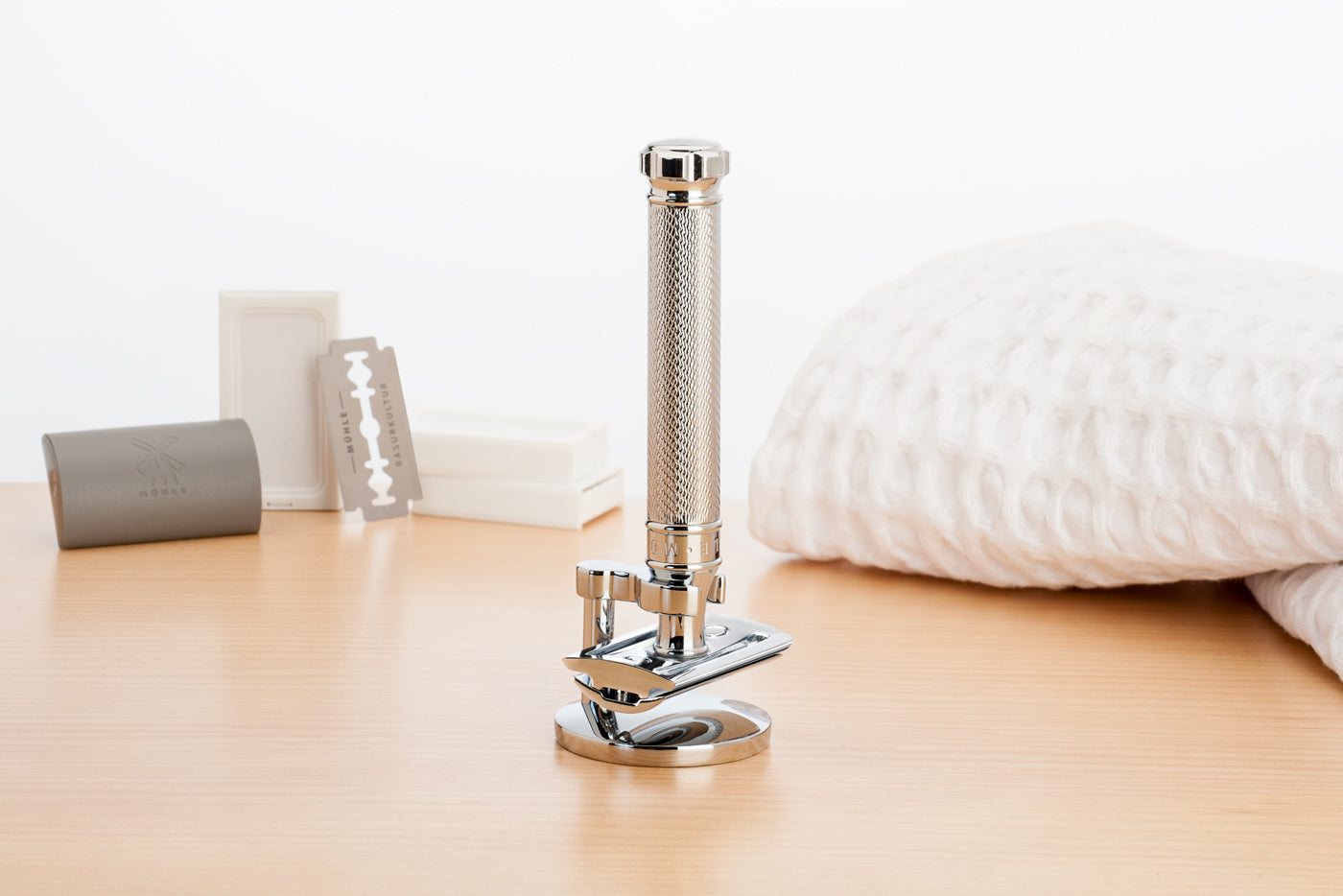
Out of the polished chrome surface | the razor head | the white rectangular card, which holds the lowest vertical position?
the razor head

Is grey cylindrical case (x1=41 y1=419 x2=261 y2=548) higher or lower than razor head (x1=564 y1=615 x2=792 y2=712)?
higher

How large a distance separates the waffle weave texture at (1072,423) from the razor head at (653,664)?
0.25 metres

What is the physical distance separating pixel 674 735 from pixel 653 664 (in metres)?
0.04

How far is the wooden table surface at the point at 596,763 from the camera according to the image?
→ 646 millimetres

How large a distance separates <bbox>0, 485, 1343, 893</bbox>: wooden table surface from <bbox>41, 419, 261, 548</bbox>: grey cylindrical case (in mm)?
27

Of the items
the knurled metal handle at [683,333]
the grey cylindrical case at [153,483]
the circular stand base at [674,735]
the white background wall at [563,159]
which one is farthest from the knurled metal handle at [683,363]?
the white background wall at [563,159]

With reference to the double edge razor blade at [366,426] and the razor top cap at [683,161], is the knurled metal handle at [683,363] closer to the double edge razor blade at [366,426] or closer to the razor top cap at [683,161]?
the razor top cap at [683,161]

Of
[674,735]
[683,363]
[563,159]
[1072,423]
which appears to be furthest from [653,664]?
[563,159]

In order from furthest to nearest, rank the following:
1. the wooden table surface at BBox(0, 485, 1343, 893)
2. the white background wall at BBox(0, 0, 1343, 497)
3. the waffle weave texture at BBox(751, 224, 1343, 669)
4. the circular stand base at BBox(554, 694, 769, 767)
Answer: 1. the white background wall at BBox(0, 0, 1343, 497)
2. the waffle weave texture at BBox(751, 224, 1343, 669)
3. the circular stand base at BBox(554, 694, 769, 767)
4. the wooden table surface at BBox(0, 485, 1343, 893)

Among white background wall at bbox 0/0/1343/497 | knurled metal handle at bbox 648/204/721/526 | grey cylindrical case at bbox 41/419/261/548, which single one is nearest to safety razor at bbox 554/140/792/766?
knurled metal handle at bbox 648/204/721/526

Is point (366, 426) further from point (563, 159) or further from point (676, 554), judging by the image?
point (563, 159)

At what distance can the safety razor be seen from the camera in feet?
2.39

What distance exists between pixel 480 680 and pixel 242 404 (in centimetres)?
47

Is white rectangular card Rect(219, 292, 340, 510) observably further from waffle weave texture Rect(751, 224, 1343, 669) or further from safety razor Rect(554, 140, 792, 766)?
safety razor Rect(554, 140, 792, 766)
